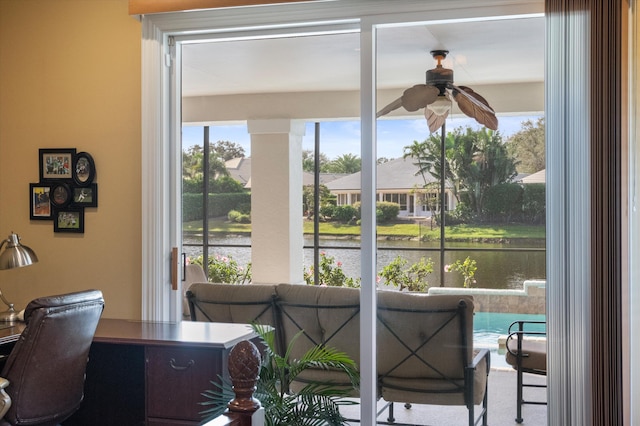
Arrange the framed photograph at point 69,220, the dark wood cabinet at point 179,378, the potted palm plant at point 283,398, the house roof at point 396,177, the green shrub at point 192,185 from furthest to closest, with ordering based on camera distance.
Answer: the framed photograph at point 69,220
the green shrub at point 192,185
the house roof at point 396,177
the dark wood cabinet at point 179,378
the potted palm plant at point 283,398

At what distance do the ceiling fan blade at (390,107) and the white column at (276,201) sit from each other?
42 cm

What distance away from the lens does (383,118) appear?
394 centimetres

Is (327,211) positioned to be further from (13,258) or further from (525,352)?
(13,258)

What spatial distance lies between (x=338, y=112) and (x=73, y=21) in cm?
169

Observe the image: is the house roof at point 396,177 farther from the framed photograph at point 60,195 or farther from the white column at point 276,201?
the framed photograph at point 60,195

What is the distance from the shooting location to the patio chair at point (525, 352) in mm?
3699

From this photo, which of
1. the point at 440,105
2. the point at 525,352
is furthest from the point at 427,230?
the point at 525,352

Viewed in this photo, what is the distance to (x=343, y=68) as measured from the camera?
4023 millimetres

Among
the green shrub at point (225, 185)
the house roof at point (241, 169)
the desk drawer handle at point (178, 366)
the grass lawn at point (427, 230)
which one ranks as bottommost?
the desk drawer handle at point (178, 366)

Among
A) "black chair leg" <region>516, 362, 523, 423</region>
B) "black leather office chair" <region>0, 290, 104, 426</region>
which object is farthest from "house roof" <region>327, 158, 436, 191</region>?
"black leather office chair" <region>0, 290, 104, 426</region>

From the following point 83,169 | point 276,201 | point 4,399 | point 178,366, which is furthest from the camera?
point 83,169

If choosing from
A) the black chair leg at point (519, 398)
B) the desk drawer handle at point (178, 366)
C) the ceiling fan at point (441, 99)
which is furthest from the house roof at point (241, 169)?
the black chair leg at point (519, 398)

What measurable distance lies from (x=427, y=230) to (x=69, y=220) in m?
2.07

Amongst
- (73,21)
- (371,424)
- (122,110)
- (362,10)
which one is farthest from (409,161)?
(73,21)
